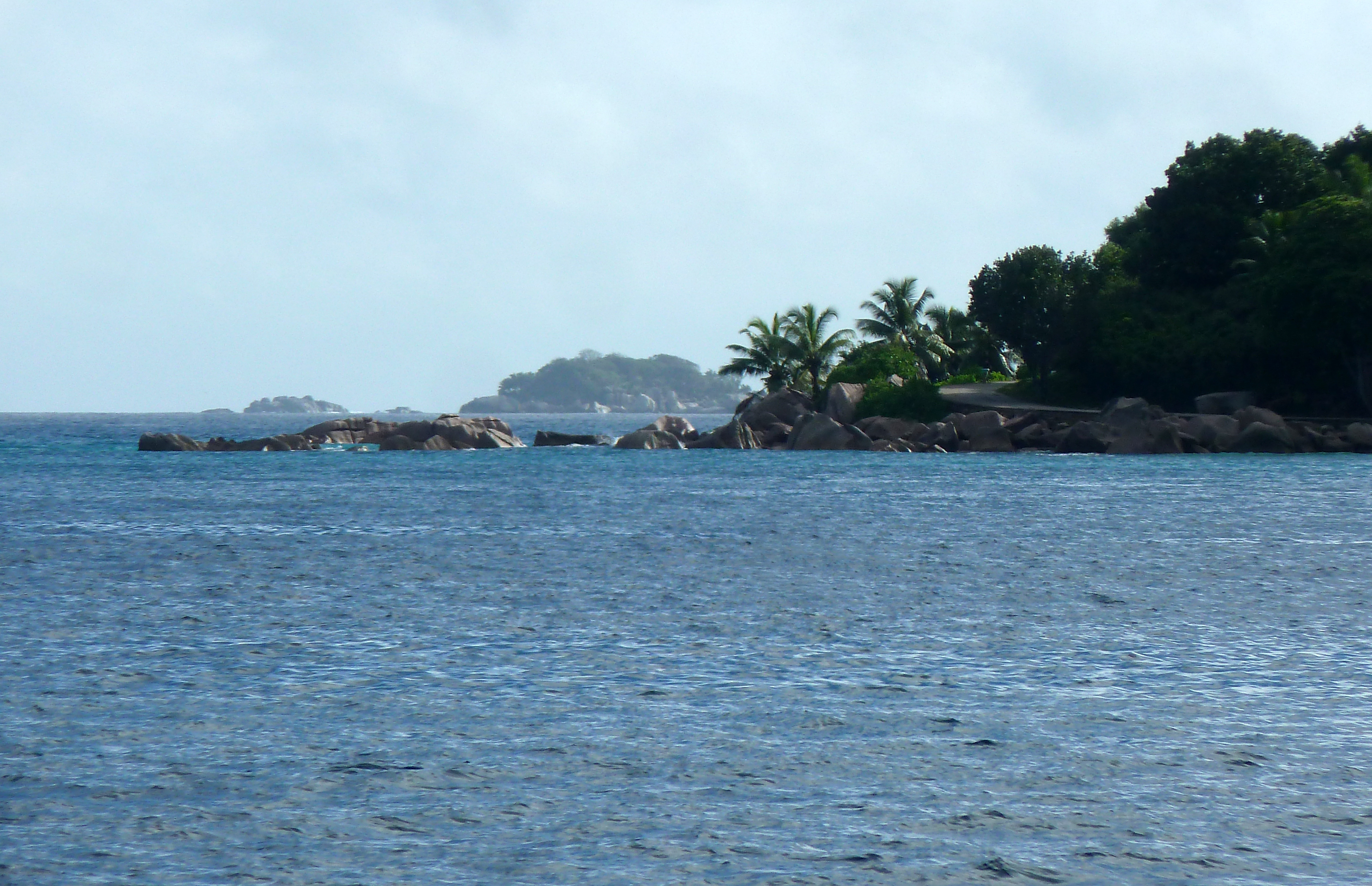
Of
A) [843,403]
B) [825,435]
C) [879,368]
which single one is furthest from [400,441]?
[879,368]

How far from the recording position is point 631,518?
33.0 meters

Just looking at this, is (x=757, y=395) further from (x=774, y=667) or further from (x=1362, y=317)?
(x=774, y=667)

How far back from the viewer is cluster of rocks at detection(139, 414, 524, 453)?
240ft

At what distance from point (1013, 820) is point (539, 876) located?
299cm

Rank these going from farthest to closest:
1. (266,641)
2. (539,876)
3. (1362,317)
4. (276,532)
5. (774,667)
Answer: (1362,317)
(276,532)
(266,641)
(774,667)
(539,876)

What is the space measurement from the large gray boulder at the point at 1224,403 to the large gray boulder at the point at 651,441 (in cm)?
2495

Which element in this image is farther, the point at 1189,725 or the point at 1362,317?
the point at 1362,317

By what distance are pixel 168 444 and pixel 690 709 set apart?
225 feet

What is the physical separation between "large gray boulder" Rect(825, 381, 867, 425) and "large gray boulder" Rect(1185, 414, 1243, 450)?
16.3m

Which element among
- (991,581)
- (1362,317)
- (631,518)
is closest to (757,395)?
(1362,317)

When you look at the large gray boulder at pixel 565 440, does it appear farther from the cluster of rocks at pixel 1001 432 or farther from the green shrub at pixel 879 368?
the green shrub at pixel 879 368

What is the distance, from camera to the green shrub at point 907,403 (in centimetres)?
6556

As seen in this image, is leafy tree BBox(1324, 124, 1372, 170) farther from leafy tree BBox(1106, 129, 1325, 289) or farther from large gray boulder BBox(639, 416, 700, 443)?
large gray boulder BBox(639, 416, 700, 443)

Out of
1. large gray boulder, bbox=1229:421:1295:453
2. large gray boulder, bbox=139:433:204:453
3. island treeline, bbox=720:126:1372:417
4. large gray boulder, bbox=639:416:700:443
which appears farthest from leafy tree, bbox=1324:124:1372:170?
large gray boulder, bbox=139:433:204:453
